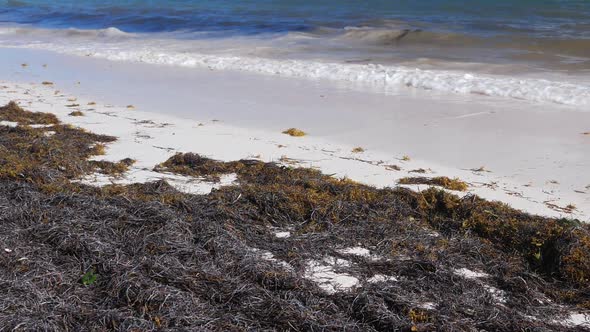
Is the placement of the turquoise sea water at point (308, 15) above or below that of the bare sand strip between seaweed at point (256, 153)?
above

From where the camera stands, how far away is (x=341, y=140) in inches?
226

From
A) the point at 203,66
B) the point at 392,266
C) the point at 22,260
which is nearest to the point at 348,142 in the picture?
the point at 392,266

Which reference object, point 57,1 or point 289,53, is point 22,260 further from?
point 57,1

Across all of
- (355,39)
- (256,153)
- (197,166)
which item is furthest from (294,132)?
(355,39)

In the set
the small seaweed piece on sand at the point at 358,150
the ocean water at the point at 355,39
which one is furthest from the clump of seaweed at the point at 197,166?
the ocean water at the point at 355,39

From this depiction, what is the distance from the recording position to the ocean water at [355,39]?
944 cm

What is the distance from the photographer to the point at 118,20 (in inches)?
781

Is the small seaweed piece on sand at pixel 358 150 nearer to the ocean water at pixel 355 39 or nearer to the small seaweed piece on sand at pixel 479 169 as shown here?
the small seaweed piece on sand at pixel 479 169

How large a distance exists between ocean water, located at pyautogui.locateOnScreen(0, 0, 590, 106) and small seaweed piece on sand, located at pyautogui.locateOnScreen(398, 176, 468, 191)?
364 centimetres

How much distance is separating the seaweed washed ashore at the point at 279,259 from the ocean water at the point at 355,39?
181 inches

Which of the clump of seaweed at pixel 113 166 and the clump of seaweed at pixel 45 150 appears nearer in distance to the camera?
the clump of seaweed at pixel 45 150

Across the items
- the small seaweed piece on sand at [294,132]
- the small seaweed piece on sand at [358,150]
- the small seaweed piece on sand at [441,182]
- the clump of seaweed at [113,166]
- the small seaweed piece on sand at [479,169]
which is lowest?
the small seaweed piece on sand at [479,169]

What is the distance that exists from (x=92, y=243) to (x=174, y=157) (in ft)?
6.03

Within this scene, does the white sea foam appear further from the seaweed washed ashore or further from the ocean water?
the seaweed washed ashore
